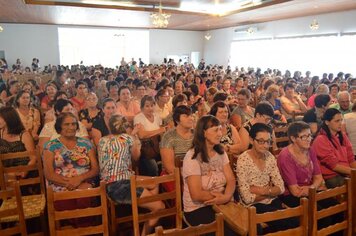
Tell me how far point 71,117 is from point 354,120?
314 centimetres

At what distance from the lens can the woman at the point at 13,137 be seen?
3035 millimetres

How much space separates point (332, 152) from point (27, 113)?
3857 millimetres

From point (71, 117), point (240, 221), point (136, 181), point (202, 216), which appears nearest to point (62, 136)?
point (71, 117)

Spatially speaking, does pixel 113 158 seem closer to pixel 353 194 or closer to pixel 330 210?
pixel 330 210

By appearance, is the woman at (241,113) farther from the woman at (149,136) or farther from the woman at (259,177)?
the woman at (259,177)

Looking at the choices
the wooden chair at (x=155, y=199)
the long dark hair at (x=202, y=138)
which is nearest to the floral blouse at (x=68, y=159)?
the wooden chair at (x=155, y=199)

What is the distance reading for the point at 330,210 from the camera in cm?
211

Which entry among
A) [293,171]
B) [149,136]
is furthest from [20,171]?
[293,171]

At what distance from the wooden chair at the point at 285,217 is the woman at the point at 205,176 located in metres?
0.58

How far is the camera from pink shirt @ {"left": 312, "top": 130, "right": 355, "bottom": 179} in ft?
9.70

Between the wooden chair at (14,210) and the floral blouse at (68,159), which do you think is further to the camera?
the floral blouse at (68,159)

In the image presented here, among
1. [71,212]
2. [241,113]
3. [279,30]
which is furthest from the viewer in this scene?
[279,30]

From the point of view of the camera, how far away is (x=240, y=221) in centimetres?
208

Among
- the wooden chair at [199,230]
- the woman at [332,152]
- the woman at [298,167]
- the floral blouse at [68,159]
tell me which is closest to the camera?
the wooden chair at [199,230]
